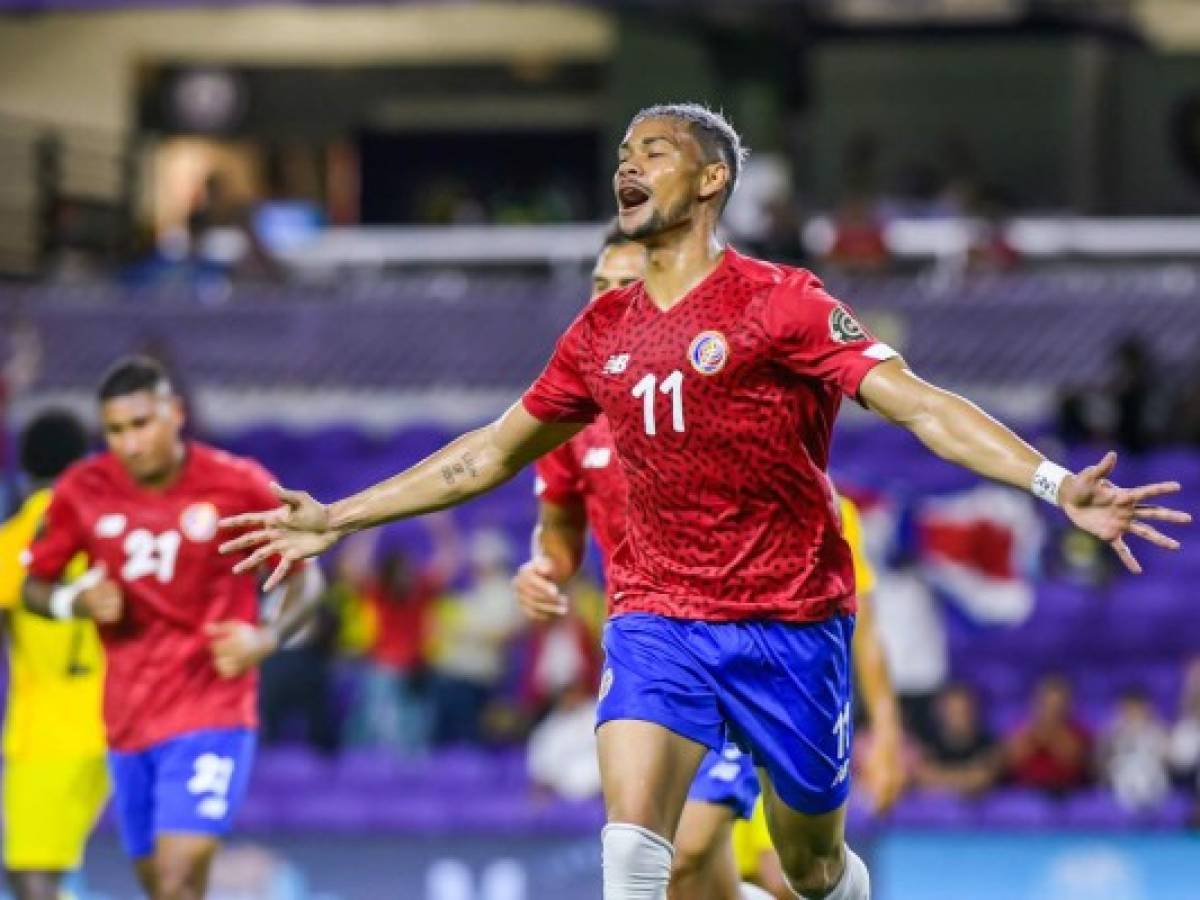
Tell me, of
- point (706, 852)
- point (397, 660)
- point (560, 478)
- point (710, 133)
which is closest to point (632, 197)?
point (710, 133)

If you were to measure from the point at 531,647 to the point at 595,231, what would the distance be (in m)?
6.00

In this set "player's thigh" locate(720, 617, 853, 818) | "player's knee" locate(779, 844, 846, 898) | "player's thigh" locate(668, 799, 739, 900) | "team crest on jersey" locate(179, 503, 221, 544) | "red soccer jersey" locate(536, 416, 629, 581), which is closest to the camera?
"player's thigh" locate(720, 617, 853, 818)

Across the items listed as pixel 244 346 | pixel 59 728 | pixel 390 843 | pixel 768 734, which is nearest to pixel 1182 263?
pixel 244 346

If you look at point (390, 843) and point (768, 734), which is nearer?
point (768, 734)

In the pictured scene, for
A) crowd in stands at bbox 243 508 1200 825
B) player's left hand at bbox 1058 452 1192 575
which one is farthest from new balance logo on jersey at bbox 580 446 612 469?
crowd in stands at bbox 243 508 1200 825

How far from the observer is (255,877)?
1335 cm

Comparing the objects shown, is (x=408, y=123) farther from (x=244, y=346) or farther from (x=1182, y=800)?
(x=1182, y=800)

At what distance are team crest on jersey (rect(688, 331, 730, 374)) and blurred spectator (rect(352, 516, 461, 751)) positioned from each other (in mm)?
8574

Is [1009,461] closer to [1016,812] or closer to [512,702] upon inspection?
[1016,812]

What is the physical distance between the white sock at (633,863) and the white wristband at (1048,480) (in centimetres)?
128

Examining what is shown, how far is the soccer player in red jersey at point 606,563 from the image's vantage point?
7.91m

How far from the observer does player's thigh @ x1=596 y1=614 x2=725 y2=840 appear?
6844mm

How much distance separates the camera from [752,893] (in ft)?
27.2

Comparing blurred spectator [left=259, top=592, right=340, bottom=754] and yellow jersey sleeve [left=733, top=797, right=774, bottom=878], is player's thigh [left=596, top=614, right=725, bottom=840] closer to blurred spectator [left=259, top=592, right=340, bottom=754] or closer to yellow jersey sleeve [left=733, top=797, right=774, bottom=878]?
yellow jersey sleeve [left=733, top=797, right=774, bottom=878]
